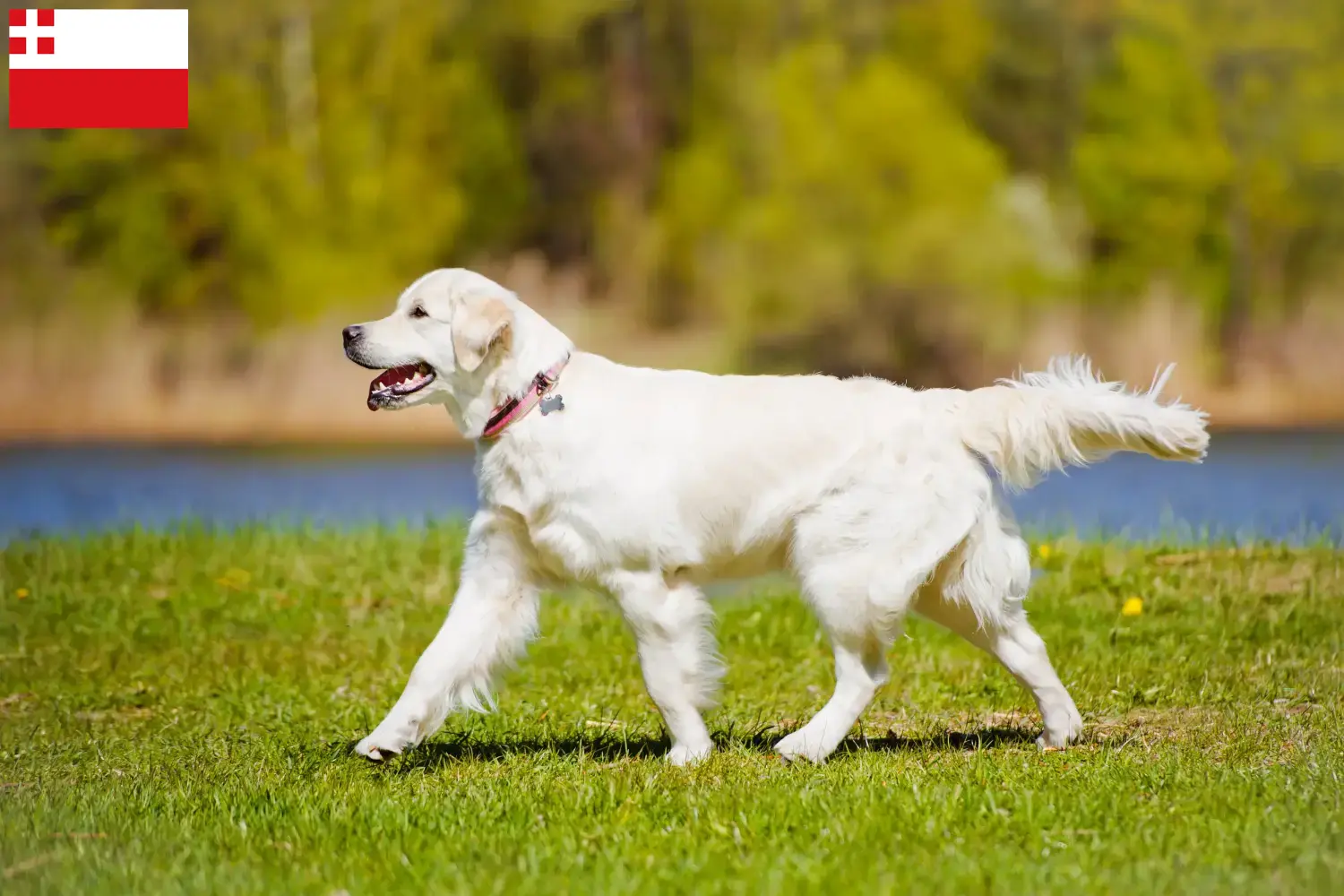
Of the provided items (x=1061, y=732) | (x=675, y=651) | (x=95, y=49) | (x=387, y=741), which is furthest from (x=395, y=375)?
(x=95, y=49)

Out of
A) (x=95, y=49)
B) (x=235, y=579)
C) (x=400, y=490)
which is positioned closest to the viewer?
(x=235, y=579)

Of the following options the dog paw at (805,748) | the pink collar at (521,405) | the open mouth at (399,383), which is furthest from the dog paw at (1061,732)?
the open mouth at (399,383)

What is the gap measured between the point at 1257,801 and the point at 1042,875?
101 cm

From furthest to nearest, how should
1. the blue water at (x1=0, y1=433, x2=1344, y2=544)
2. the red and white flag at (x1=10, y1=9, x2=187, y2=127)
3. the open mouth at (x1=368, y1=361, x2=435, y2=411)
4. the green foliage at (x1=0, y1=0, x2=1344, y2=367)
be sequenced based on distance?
1. the green foliage at (x1=0, y1=0, x2=1344, y2=367)
2. the red and white flag at (x1=10, y1=9, x2=187, y2=127)
3. the blue water at (x1=0, y1=433, x2=1344, y2=544)
4. the open mouth at (x1=368, y1=361, x2=435, y2=411)

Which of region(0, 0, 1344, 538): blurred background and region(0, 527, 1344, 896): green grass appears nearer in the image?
region(0, 527, 1344, 896): green grass

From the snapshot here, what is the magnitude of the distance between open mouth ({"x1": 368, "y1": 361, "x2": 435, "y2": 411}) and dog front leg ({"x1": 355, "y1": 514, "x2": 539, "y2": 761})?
0.54 meters

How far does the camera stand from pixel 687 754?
5.77 m

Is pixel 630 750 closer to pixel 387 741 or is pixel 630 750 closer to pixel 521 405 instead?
pixel 387 741

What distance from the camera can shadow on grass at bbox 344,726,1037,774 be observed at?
595 centimetres

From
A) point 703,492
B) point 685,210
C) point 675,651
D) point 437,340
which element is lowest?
point 675,651

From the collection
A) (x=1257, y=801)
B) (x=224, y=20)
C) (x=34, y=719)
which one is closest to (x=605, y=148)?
(x=224, y=20)

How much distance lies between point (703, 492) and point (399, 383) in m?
1.21

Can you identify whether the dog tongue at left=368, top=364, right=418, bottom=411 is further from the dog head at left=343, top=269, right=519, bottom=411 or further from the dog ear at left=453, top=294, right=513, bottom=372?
the dog ear at left=453, top=294, right=513, bottom=372

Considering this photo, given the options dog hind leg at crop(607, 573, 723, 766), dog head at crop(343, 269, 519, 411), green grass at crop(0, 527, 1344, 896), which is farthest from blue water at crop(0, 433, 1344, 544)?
dog head at crop(343, 269, 519, 411)
